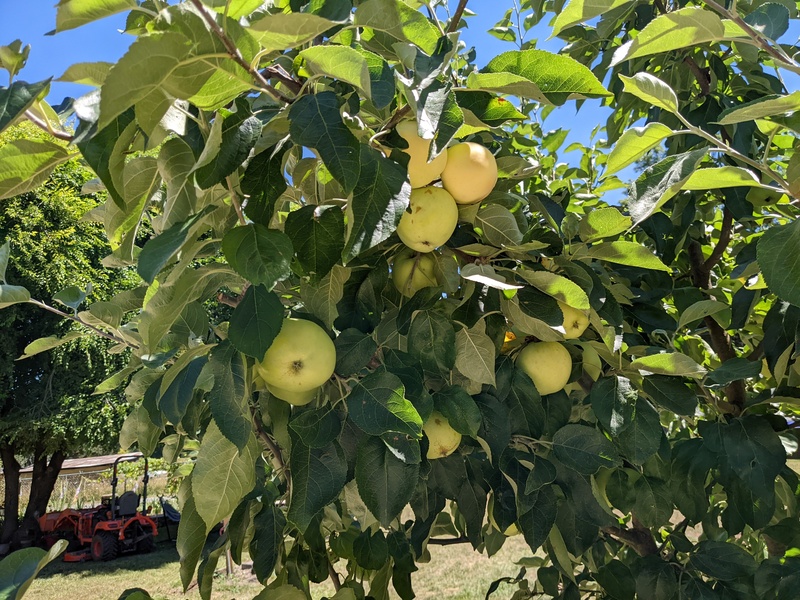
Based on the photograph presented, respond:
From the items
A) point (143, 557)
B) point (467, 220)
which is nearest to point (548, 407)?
point (467, 220)

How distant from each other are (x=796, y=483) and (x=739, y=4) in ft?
3.60

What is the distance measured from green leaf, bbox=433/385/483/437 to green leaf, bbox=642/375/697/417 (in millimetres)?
411

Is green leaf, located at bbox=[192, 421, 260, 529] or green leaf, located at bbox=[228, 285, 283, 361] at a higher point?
green leaf, located at bbox=[228, 285, 283, 361]

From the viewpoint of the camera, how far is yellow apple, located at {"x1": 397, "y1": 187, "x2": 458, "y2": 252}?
0.88 metres

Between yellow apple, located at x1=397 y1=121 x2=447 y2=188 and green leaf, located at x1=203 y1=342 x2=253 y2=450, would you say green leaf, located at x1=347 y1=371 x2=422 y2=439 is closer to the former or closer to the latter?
green leaf, located at x1=203 y1=342 x2=253 y2=450

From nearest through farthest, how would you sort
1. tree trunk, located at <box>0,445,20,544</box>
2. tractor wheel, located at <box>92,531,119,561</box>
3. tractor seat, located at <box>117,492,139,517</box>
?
tractor wheel, located at <box>92,531,119,561</box> → tractor seat, located at <box>117,492,139,517</box> → tree trunk, located at <box>0,445,20,544</box>

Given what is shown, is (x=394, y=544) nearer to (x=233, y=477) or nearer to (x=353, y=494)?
(x=353, y=494)

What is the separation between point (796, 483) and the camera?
1401mm

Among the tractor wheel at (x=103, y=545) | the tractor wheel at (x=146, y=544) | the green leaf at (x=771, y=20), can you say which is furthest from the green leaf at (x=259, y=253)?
the tractor wheel at (x=146, y=544)

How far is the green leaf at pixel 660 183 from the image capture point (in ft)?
2.62

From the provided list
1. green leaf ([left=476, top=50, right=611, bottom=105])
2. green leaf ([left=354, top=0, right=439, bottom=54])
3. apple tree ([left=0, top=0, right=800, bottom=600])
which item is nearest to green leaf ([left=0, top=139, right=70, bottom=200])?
apple tree ([left=0, top=0, right=800, bottom=600])

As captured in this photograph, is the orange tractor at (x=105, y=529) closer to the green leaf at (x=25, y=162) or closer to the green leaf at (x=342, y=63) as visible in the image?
the green leaf at (x=25, y=162)

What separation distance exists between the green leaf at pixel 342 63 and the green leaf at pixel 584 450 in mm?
660

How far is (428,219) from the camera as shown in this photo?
88cm
